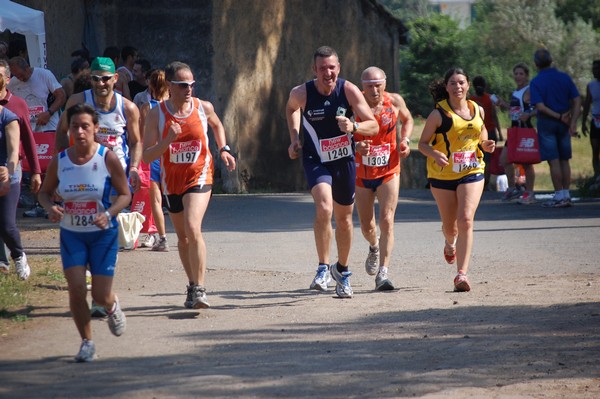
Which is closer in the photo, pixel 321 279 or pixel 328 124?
pixel 328 124

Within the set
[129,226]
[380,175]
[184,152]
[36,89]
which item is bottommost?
[129,226]

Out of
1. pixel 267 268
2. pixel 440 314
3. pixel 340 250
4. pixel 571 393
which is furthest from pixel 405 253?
pixel 571 393

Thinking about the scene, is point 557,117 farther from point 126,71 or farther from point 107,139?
point 107,139

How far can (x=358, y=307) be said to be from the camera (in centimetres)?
956

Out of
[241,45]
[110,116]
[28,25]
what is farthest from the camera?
[241,45]

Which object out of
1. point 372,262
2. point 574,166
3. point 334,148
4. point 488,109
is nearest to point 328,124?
point 334,148

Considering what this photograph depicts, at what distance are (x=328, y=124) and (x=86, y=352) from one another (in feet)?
11.4

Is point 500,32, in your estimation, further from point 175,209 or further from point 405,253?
point 175,209

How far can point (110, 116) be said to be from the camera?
977 centimetres

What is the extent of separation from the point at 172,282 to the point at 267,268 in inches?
52.8

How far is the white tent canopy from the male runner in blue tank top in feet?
22.7

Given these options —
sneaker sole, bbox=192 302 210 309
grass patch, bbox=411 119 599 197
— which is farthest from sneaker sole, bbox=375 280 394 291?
grass patch, bbox=411 119 599 197

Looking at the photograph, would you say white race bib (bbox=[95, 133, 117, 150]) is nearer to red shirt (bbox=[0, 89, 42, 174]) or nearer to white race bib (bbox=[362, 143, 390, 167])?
red shirt (bbox=[0, 89, 42, 174])

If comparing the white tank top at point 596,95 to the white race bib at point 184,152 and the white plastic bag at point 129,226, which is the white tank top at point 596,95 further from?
the white race bib at point 184,152
